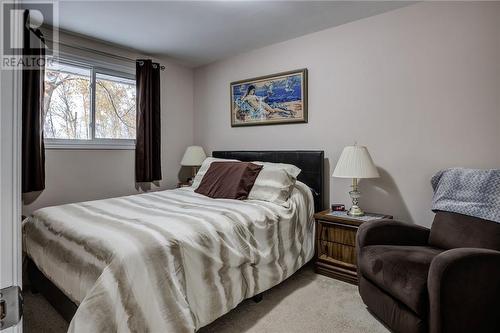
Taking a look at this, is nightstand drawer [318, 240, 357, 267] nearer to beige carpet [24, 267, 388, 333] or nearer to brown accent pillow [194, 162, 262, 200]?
beige carpet [24, 267, 388, 333]

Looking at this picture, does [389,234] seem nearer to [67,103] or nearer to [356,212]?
[356,212]

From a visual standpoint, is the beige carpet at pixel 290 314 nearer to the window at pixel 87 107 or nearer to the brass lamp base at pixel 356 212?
the brass lamp base at pixel 356 212

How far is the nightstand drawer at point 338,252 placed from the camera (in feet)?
8.15

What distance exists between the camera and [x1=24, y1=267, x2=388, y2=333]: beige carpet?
1.83 metres

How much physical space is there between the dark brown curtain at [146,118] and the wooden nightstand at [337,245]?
7.25 ft

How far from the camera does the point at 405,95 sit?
254cm

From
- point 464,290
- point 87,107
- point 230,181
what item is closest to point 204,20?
point 230,181

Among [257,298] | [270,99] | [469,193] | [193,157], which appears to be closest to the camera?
[469,193]

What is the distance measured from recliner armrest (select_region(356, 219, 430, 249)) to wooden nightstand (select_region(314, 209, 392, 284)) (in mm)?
331

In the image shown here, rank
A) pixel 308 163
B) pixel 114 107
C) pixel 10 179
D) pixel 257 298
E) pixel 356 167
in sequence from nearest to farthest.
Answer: pixel 10 179 < pixel 257 298 < pixel 356 167 < pixel 308 163 < pixel 114 107

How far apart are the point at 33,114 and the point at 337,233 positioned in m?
3.03

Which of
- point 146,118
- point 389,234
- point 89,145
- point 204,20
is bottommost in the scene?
point 389,234
